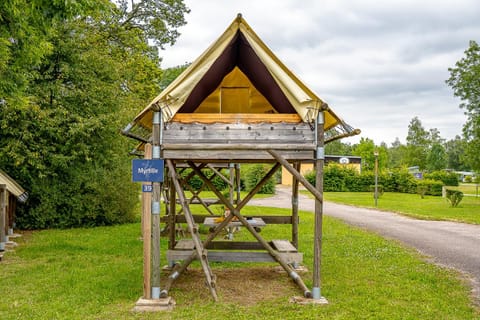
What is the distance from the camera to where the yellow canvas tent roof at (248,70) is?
734cm

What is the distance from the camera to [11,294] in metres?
7.79

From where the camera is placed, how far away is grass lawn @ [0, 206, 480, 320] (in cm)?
680

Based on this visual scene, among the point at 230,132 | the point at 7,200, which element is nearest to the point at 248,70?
the point at 230,132

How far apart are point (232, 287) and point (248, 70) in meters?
3.99

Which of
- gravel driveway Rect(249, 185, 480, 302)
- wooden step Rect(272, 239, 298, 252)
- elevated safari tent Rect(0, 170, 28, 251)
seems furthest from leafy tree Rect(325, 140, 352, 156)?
wooden step Rect(272, 239, 298, 252)

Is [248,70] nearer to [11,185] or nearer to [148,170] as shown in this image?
[148,170]

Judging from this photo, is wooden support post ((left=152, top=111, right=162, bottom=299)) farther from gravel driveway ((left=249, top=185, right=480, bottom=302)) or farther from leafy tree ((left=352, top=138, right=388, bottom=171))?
leafy tree ((left=352, top=138, right=388, bottom=171))

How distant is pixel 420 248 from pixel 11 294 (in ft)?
33.5

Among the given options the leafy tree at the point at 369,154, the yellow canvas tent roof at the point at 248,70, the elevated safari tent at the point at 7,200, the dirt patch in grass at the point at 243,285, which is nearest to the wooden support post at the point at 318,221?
the yellow canvas tent roof at the point at 248,70

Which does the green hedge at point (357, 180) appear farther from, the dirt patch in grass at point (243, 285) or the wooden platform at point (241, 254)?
the wooden platform at point (241, 254)

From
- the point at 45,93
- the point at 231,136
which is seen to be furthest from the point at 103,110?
the point at 231,136

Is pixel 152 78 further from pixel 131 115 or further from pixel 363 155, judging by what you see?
pixel 363 155

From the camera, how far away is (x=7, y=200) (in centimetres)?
1290

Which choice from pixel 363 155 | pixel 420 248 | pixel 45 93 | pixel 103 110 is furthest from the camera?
pixel 363 155
